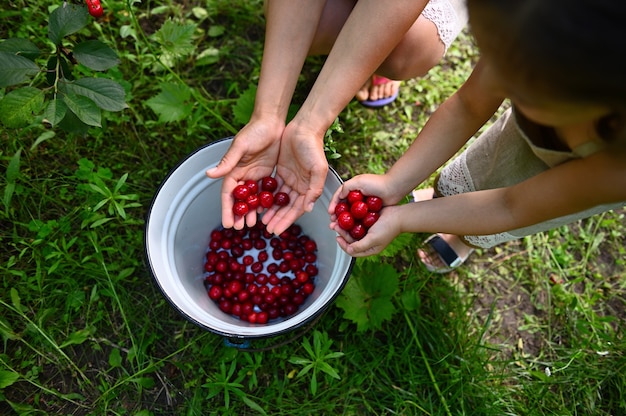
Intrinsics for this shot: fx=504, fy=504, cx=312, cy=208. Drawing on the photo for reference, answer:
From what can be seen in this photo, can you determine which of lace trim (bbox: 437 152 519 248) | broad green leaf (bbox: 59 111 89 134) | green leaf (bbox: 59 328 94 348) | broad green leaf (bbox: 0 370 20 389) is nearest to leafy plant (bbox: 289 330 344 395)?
lace trim (bbox: 437 152 519 248)

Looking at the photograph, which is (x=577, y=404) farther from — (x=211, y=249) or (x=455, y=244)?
(x=211, y=249)

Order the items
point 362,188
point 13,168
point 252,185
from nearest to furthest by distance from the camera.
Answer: point 362,188 → point 252,185 → point 13,168

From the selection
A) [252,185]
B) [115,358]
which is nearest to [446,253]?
[252,185]

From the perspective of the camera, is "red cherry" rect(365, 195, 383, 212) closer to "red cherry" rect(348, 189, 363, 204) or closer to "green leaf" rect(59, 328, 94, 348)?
"red cherry" rect(348, 189, 363, 204)

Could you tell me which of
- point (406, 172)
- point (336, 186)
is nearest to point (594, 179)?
point (406, 172)

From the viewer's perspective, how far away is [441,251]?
2.68m

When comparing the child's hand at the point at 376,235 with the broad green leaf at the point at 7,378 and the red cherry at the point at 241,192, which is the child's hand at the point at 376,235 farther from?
the broad green leaf at the point at 7,378

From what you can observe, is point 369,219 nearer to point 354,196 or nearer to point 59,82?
point 354,196

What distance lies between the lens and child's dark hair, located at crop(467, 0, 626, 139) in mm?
1000

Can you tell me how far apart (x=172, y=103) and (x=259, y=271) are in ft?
3.23

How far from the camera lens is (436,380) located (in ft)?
8.05

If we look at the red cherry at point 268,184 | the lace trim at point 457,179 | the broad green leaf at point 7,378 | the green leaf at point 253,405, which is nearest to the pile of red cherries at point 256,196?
the red cherry at point 268,184

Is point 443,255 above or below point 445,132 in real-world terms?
below

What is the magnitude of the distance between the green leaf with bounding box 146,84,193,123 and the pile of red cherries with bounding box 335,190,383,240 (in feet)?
3.50
